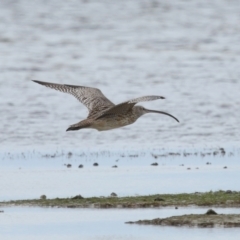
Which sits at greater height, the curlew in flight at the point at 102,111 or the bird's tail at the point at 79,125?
the curlew in flight at the point at 102,111

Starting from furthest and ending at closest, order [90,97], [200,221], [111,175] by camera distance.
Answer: [111,175], [90,97], [200,221]

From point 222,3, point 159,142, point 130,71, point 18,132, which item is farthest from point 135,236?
point 222,3

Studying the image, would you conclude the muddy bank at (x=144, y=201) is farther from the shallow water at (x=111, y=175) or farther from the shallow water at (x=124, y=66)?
the shallow water at (x=124, y=66)

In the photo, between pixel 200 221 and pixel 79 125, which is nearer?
pixel 200 221

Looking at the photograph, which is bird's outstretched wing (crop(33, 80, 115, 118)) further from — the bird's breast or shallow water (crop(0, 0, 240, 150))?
shallow water (crop(0, 0, 240, 150))

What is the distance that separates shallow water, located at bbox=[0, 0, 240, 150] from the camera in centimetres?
2455

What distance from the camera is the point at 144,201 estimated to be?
16188mm

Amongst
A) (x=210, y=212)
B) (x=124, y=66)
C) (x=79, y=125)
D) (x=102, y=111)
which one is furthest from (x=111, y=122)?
(x=124, y=66)

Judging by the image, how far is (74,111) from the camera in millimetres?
27797

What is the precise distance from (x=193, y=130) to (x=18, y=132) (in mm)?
3317

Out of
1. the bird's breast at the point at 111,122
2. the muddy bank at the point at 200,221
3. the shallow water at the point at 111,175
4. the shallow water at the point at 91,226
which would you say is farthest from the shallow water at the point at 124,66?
the muddy bank at the point at 200,221

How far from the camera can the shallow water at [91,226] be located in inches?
541

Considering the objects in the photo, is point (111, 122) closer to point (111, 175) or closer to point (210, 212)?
point (210, 212)

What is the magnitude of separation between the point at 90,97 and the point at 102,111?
75 centimetres
